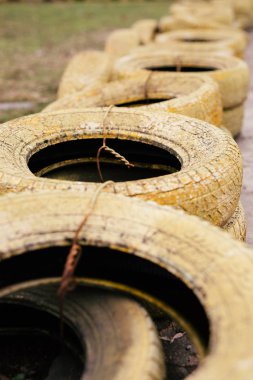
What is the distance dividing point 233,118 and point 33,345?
314cm

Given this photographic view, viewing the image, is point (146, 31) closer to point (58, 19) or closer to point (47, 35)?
point (47, 35)

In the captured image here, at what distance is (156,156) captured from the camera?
3062 millimetres

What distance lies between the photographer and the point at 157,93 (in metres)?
3.99

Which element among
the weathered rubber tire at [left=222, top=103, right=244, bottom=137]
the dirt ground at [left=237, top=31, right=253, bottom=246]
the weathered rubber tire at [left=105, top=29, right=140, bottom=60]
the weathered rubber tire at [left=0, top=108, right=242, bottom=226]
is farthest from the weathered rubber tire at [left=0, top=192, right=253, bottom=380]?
the weathered rubber tire at [left=105, top=29, right=140, bottom=60]

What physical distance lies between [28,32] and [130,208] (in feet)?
34.3

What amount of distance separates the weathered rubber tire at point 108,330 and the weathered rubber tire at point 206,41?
395cm

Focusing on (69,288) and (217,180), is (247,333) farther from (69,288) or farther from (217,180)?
(217,180)

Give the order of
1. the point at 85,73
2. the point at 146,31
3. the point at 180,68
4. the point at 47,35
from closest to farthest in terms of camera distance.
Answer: the point at 85,73
the point at 180,68
the point at 146,31
the point at 47,35

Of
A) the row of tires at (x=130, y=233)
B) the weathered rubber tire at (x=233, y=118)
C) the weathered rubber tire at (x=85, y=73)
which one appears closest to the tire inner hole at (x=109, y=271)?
the row of tires at (x=130, y=233)

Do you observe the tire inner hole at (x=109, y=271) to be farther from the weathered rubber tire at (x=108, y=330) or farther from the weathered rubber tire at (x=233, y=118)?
the weathered rubber tire at (x=233, y=118)

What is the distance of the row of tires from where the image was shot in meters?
1.66

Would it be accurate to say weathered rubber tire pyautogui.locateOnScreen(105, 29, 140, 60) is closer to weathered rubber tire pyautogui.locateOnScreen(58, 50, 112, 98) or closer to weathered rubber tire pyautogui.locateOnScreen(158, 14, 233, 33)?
weathered rubber tire pyautogui.locateOnScreen(158, 14, 233, 33)

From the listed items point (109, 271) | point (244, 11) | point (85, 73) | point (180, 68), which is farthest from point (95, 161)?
point (244, 11)

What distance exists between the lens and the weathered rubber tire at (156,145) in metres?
2.25
